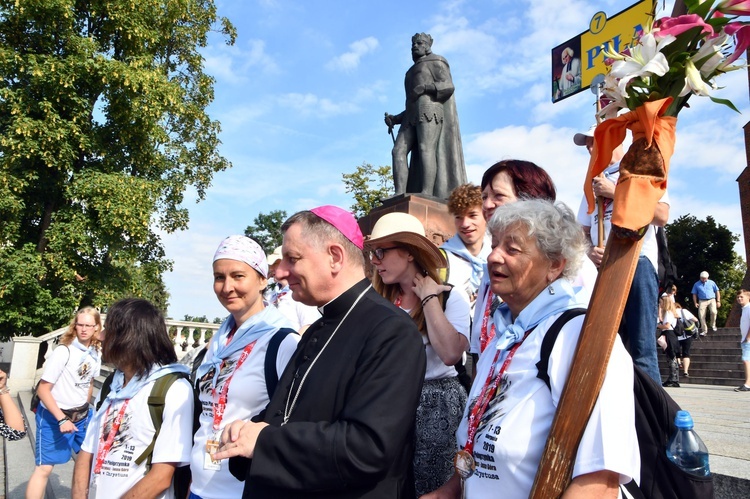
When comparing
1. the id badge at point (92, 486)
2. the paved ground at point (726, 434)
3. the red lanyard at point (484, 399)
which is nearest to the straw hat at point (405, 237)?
the red lanyard at point (484, 399)

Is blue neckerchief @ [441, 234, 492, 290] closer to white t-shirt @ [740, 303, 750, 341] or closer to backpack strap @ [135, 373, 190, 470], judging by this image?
backpack strap @ [135, 373, 190, 470]

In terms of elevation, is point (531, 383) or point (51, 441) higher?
point (531, 383)

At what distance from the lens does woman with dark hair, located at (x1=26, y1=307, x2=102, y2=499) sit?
5105 millimetres

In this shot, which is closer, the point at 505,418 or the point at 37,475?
the point at 505,418

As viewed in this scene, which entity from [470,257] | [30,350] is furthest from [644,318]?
[30,350]

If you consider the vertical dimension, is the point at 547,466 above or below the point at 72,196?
below

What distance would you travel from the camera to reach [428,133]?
10.4 metres

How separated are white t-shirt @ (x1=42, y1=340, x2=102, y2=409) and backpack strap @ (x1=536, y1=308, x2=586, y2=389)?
524 cm

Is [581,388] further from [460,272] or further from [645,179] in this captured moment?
[460,272]

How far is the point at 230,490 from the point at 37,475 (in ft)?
11.6

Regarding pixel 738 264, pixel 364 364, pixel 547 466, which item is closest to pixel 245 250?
pixel 364 364

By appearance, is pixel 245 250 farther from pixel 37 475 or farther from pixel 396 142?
pixel 396 142

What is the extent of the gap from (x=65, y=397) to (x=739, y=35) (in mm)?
5940

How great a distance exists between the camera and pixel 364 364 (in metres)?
1.88
